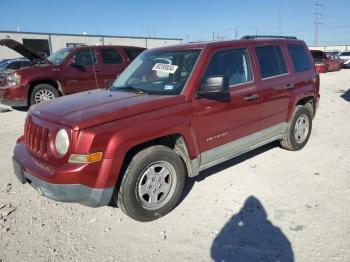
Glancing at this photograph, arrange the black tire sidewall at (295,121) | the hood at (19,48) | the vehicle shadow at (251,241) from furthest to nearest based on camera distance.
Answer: the hood at (19,48)
the black tire sidewall at (295,121)
the vehicle shadow at (251,241)

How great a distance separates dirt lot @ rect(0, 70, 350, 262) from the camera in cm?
299

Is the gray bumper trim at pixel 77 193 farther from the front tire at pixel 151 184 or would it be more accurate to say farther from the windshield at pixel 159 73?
the windshield at pixel 159 73

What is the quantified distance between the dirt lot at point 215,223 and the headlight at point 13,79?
4620mm

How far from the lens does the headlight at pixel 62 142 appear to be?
9.84 feet

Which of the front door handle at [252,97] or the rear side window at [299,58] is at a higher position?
the rear side window at [299,58]

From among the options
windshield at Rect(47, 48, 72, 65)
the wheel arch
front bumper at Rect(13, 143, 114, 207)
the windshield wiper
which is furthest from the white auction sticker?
windshield at Rect(47, 48, 72, 65)

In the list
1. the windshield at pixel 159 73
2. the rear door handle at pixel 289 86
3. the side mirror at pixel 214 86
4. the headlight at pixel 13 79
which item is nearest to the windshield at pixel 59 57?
the headlight at pixel 13 79

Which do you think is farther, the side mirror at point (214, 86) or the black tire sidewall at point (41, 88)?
the black tire sidewall at point (41, 88)

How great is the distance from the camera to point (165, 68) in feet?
13.2

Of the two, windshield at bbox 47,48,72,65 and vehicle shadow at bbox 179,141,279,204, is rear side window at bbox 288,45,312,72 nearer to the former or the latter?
vehicle shadow at bbox 179,141,279,204

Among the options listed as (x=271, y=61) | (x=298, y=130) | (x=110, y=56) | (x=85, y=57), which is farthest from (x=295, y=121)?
(x=85, y=57)

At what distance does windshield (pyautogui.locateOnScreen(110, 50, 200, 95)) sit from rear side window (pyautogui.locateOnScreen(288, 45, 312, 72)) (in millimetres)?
2162

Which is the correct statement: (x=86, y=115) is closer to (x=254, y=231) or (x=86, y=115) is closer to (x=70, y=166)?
(x=70, y=166)

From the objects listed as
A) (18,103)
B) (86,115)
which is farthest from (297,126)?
(18,103)
